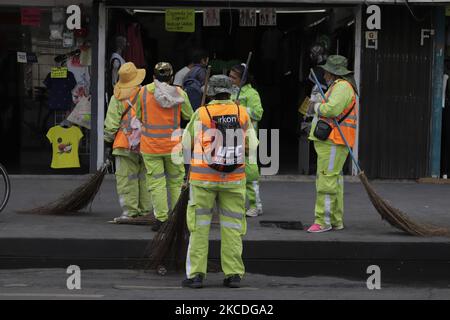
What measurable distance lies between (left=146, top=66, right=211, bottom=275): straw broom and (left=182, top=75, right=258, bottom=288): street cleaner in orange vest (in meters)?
0.44

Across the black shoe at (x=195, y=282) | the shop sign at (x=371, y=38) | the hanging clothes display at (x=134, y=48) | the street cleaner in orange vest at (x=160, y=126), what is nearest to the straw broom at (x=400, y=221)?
the street cleaner in orange vest at (x=160, y=126)

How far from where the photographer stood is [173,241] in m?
8.64

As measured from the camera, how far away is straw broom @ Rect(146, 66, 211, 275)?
8539mm

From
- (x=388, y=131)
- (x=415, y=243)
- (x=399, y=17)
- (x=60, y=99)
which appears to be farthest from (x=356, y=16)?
(x=415, y=243)

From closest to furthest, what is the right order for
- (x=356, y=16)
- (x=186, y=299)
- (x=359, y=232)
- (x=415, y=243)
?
(x=186, y=299), (x=415, y=243), (x=359, y=232), (x=356, y=16)

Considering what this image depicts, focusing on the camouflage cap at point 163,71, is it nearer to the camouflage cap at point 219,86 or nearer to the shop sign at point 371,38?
the camouflage cap at point 219,86

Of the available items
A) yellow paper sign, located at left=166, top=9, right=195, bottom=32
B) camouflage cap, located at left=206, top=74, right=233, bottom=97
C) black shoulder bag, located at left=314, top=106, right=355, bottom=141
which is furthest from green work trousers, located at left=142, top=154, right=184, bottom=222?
yellow paper sign, located at left=166, top=9, right=195, bottom=32

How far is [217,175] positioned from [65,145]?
6.67m

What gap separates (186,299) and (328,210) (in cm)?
265

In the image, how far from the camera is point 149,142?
9.68m

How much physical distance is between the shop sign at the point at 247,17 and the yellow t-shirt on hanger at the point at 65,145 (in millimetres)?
3060

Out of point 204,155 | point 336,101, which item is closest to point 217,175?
point 204,155

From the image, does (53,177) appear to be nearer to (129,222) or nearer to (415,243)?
(129,222)

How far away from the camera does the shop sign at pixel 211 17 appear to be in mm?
14125
